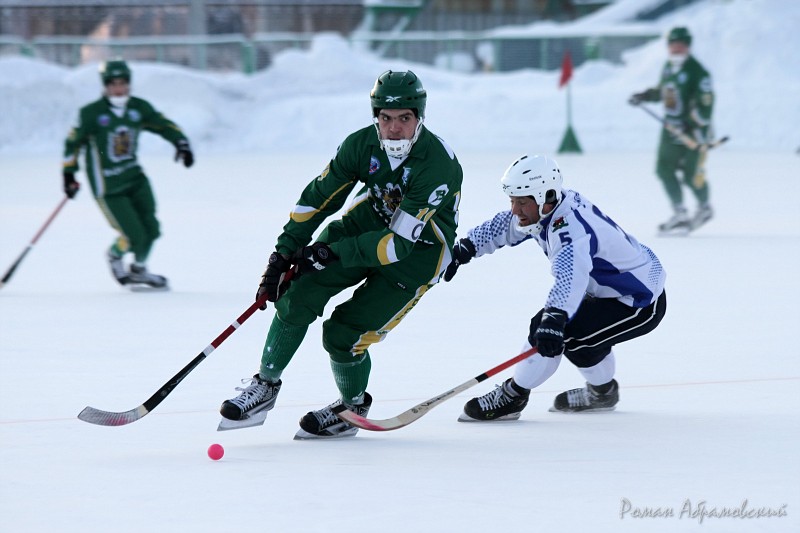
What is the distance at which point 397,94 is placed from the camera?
3.89 meters

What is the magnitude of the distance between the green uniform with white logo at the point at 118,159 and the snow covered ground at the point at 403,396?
37cm

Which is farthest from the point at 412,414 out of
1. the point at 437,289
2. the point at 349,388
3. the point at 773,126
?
the point at 773,126

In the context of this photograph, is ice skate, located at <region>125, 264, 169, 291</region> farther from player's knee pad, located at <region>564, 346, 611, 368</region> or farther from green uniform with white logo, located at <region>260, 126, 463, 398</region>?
player's knee pad, located at <region>564, 346, 611, 368</region>

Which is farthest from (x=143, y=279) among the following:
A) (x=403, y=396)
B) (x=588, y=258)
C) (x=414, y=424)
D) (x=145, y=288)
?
(x=588, y=258)

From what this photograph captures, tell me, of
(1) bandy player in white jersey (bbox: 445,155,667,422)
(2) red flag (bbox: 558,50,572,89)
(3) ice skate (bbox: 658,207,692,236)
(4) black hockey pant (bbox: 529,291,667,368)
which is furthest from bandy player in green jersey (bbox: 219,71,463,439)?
(2) red flag (bbox: 558,50,572,89)

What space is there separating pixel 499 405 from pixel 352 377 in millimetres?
547

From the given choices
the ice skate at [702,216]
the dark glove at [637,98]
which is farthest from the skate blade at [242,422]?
the dark glove at [637,98]

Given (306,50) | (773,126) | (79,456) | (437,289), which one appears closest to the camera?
(79,456)

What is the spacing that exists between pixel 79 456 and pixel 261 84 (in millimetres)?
18039

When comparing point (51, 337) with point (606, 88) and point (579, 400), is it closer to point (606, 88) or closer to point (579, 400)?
point (579, 400)

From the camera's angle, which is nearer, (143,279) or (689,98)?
(143,279)

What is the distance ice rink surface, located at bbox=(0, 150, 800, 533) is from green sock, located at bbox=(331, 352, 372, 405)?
15 centimetres

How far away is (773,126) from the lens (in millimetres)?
18641

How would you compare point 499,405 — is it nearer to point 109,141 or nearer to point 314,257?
point 314,257
